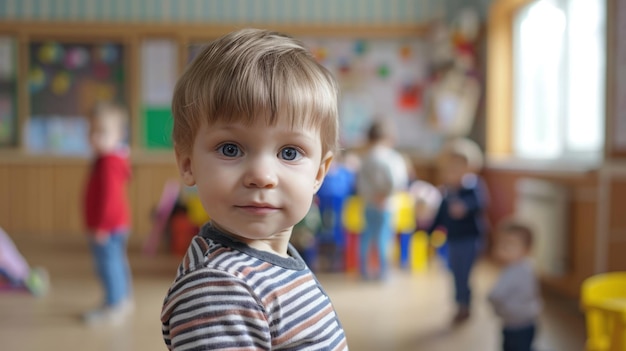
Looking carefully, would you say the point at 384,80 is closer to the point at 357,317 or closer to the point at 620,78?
the point at 620,78

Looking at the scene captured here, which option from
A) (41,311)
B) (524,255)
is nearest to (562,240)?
(524,255)

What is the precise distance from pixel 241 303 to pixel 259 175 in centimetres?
14

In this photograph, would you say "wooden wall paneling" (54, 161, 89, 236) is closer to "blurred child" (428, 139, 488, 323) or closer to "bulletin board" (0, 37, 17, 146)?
"bulletin board" (0, 37, 17, 146)

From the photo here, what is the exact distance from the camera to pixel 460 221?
135 inches

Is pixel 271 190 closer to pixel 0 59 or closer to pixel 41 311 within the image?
pixel 41 311

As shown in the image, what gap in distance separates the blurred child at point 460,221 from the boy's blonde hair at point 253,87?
268cm

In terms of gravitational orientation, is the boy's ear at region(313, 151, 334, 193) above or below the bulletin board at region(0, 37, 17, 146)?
below

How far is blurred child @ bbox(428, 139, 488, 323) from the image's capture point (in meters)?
3.41

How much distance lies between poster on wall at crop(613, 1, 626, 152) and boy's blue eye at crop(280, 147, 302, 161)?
3.11 m

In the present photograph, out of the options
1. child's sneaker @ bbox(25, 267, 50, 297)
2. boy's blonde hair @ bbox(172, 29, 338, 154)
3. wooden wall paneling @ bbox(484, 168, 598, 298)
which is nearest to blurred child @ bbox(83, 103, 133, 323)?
child's sneaker @ bbox(25, 267, 50, 297)

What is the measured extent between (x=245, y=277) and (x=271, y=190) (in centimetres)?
10

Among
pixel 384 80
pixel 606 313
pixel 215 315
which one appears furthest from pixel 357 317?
pixel 384 80

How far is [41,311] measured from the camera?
11.9ft

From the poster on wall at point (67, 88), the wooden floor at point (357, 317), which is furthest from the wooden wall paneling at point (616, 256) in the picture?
the poster on wall at point (67, 88)
